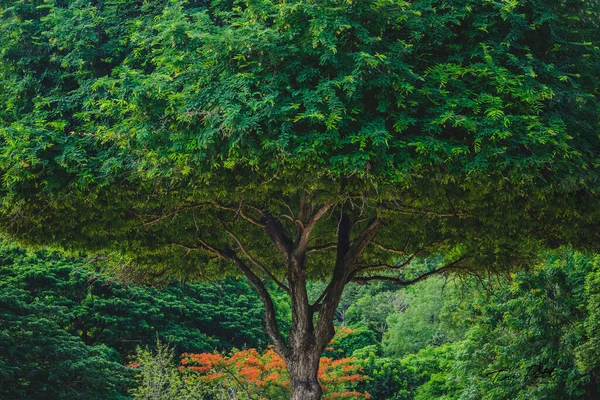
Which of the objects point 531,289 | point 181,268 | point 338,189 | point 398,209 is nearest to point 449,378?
point 531,289

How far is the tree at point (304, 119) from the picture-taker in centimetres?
833

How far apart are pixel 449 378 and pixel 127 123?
12.4 meters

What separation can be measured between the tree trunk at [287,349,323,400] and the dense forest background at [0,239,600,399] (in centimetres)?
380

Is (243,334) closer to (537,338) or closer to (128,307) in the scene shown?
(128,307)

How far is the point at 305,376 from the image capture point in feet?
35.3

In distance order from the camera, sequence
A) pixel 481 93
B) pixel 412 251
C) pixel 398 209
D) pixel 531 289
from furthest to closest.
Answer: pixel 531 289, pixel 412 251, pixel 398 209, pixel 481 93

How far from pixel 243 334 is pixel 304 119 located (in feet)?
62.0

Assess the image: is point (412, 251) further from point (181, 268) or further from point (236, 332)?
point (236, 332)

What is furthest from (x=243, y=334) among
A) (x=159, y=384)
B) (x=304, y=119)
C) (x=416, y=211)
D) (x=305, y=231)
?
(x=304, y=119)

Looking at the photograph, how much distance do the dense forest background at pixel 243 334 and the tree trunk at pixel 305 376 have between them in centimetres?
380

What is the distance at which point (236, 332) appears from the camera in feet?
86.2

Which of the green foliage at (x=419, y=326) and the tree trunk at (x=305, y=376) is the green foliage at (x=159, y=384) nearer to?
the tree trunk at (x=305, y=376)

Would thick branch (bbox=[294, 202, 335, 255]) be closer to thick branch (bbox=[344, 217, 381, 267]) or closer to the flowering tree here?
thick branch (bbox=[344, 217, 381, 267])

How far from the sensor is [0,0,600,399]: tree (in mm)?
8328
